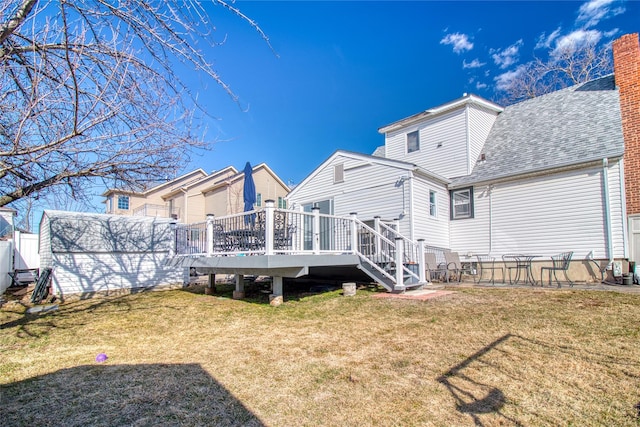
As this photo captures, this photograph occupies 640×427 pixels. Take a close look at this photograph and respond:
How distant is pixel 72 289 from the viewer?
30.9ft

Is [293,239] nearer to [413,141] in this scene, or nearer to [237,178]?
[413,141]

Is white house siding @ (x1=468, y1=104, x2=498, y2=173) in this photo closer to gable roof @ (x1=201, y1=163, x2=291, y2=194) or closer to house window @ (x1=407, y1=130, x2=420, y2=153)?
house window @ (x1=407, y1=130, x2=420, y2=153)

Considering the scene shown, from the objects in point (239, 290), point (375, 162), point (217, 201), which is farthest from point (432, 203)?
point (217, 201)

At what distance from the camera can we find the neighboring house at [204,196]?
23906 millimetres

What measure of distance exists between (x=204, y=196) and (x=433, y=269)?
1959 centimetres

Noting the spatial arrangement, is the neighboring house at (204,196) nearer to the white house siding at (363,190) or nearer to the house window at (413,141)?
the white house siding at (363,190)

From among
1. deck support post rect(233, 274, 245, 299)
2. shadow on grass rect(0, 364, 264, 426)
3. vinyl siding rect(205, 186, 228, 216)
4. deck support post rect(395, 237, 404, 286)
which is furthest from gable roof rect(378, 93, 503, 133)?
vinyl siding rect(205, 186, 228, 216)

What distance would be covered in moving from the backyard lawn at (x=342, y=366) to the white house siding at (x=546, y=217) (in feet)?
11.3

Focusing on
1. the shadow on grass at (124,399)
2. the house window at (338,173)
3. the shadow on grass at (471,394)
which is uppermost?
the house window at (338,173)

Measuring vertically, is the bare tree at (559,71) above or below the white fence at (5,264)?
above

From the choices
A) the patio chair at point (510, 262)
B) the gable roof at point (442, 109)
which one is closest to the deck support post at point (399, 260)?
the patio chair at point (510, 262)

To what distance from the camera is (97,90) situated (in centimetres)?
364

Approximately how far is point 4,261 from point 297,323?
11.0 metres

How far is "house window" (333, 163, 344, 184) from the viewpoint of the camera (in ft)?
43.2
